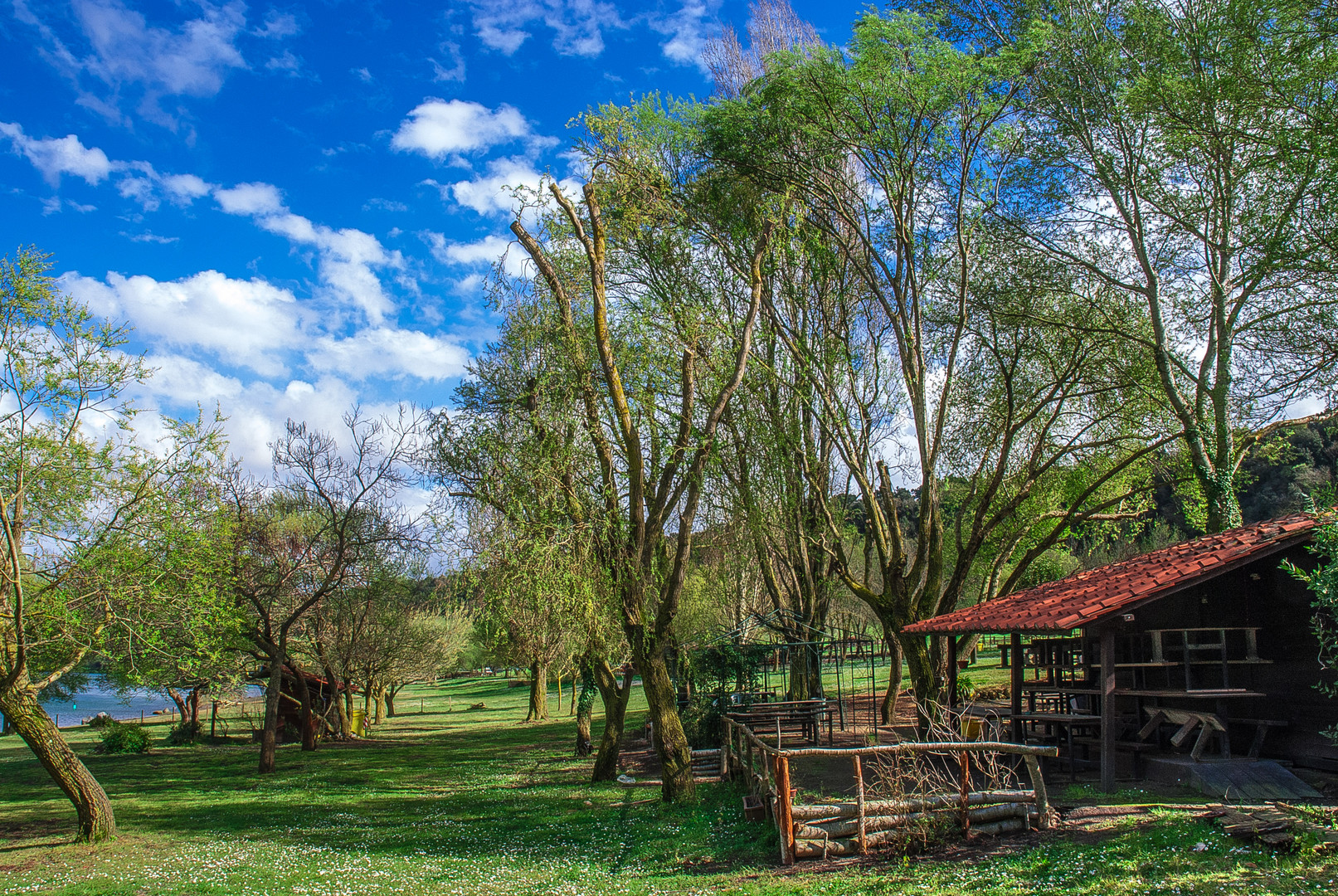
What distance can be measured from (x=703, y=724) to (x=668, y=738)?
6457 millimetres

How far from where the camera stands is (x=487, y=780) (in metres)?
18.0

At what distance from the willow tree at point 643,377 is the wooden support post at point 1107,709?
5.98 meters

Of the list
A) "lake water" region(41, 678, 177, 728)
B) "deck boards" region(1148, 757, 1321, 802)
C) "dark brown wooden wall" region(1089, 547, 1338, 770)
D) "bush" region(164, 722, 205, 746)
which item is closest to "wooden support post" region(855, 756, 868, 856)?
"dark brown wooden wall" region(1089, 547, 1338, 770)

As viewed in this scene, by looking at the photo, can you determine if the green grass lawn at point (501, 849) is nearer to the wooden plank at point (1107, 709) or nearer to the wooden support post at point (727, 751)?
the wooden support post at point (727, 751)

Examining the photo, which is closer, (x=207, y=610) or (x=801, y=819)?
(x=801, y=819)

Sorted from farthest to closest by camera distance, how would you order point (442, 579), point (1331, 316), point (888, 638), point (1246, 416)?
point (888, 638)
point (1246, 416)
point (1331, 316)
point (442, 579)

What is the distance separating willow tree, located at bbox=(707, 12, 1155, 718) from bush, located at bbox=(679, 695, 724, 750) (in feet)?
14.8

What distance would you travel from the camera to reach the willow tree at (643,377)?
1277 cm

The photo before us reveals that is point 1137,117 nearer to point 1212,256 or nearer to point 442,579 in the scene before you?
point 1212,256

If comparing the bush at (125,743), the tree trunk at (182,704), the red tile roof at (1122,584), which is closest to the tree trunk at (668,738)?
the red tile roof at (1122,584)

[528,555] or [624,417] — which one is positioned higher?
[624,417]

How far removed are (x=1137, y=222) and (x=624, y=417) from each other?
11395 millimetres

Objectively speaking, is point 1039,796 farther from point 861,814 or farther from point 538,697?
point 538,697

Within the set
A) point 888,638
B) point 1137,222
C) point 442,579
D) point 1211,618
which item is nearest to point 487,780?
point 442,579
